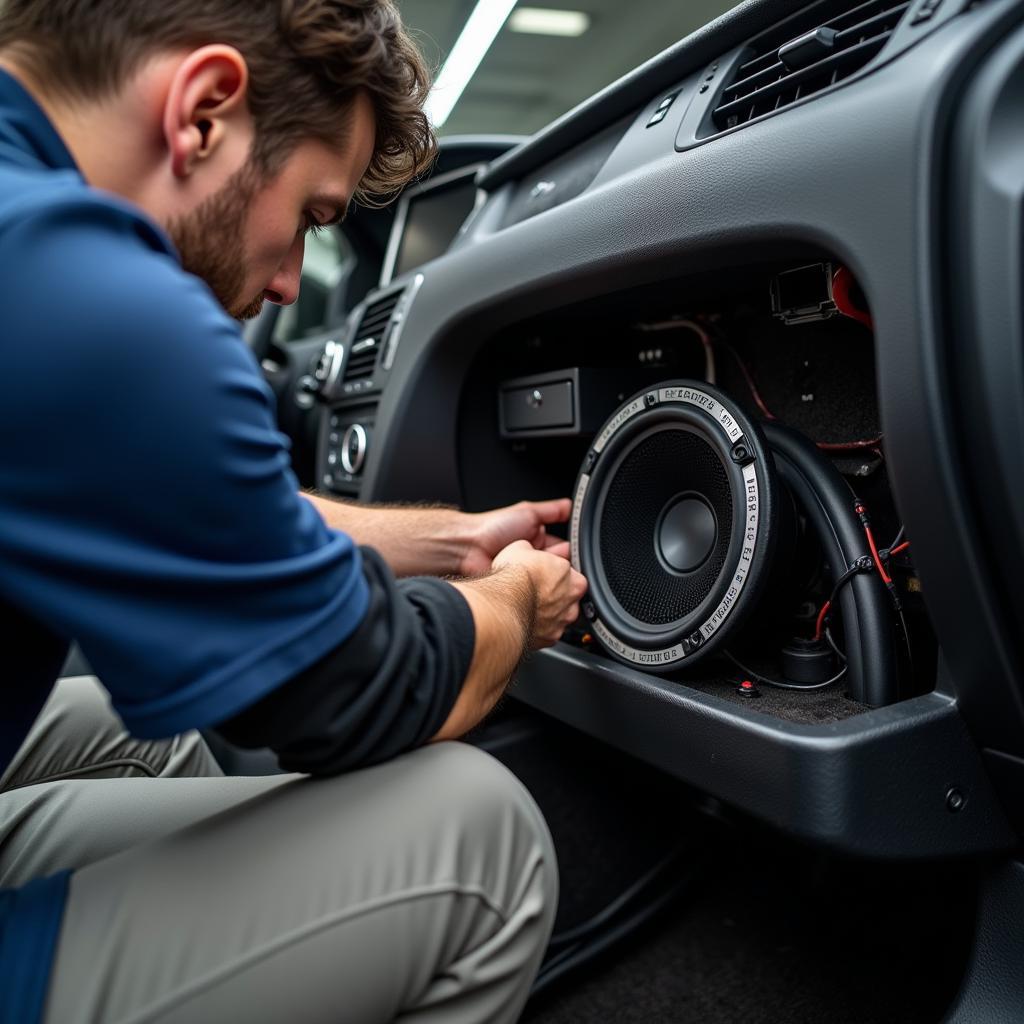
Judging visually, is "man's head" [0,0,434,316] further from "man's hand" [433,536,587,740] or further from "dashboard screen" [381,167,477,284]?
"dashboard screen" [381,167,477,284]

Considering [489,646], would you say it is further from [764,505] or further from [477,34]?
[477,34]

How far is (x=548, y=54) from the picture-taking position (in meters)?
5.82

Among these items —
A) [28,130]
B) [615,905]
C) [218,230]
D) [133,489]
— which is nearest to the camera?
[133,489]

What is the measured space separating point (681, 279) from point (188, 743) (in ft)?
2.47

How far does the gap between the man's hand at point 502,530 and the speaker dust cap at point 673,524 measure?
0.11 meters

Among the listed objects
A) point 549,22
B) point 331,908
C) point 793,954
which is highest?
point 549,22

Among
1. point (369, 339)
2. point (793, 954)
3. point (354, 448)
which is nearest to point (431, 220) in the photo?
point (369, 339)

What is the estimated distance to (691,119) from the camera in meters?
0.90

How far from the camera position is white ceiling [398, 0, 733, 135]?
4.58 metres

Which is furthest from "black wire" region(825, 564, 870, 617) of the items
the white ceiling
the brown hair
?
the white ceiling

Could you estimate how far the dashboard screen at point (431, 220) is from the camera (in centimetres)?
181

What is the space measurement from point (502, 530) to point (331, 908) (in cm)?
62

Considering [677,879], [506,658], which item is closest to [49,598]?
[506,658]

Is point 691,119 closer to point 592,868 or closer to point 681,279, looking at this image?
point 681,279
